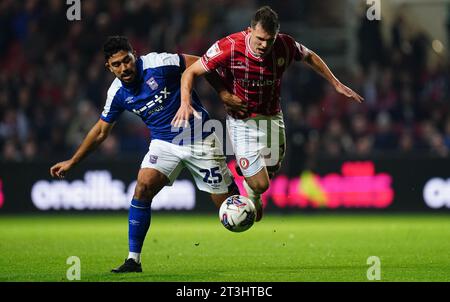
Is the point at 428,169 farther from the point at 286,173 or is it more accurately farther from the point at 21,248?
the point at 21,248

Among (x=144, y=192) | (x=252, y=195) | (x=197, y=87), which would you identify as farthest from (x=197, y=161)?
(x=197, y=87)

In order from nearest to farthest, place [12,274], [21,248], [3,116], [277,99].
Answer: [12,274]
[277,99]
[21,248]
[3,116]

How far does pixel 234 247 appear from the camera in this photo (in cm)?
1123

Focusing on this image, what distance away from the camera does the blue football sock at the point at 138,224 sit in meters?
8.73

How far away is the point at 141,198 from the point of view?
880 cm

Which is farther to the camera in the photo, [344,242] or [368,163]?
[368,163]

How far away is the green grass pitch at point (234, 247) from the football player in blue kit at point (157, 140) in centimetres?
67

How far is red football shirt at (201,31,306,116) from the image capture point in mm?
9062

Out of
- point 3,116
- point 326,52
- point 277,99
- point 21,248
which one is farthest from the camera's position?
point 326,52

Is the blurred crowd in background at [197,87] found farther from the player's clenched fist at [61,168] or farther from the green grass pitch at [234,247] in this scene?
the player's clenched fist at [61,168]

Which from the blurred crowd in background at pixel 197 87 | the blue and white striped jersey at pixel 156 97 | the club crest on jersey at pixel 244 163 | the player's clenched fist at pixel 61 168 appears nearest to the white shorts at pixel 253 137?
the club crest on jersey at pixel 244 163

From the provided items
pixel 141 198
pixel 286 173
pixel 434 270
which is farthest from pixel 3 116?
pixel 434 270

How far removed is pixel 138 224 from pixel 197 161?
32.1 inches
